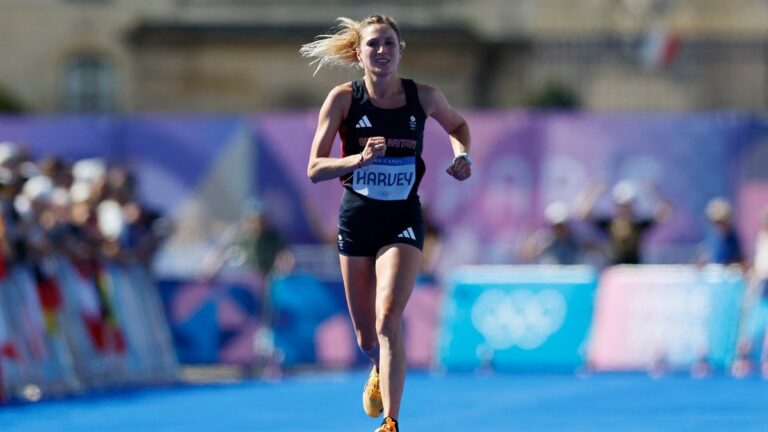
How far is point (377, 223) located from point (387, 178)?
0.29m

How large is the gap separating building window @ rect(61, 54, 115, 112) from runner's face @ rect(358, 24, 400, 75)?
44740 mm

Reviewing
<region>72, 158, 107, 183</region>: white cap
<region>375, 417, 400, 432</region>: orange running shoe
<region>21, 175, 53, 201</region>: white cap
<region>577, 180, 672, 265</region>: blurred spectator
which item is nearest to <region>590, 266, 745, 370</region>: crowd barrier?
<region>577, 180, 672, 265</region>: blurred spectator

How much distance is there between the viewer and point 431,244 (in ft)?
85.1

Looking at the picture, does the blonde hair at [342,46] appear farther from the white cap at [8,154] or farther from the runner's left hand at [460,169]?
the white cap at [8,154]

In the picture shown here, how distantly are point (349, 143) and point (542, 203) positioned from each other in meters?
16.2

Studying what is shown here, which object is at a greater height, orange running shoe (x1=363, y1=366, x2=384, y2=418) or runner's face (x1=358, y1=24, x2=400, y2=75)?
runner's face (x1=358, y1=24, x2=400, y2=75)

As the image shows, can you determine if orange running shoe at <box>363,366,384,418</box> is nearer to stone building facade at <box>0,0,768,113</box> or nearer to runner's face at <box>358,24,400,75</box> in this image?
runner's face at <box>358,24,400,75</box>

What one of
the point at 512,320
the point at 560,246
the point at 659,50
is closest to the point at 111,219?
the point at 512,320

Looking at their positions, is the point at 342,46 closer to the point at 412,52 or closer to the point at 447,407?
the point at 447,407

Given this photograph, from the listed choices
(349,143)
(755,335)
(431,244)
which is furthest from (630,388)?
(349,143)

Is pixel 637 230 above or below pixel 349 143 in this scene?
below

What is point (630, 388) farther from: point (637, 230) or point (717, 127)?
point (717, 127)

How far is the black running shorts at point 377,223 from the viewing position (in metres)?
12.8

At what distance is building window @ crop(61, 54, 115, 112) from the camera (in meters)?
57.2
